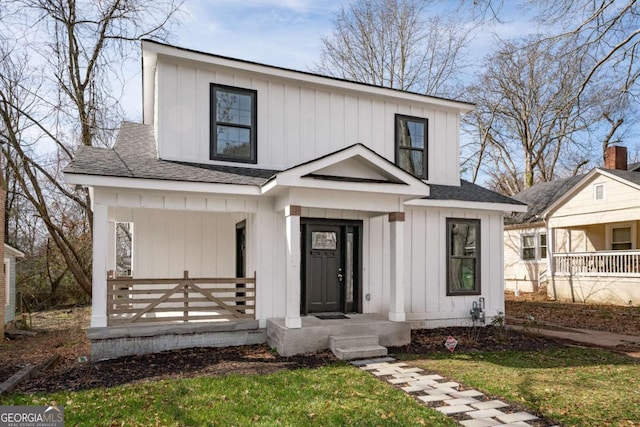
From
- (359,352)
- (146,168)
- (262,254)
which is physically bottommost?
(359,352)

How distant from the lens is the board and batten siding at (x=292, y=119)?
8.60m

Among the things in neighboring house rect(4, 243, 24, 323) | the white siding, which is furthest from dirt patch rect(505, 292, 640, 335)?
neighboring house rect(4, 243, 24, 323)

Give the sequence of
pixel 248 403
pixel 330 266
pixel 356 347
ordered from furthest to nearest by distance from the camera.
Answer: pixel 330 266 < pixel 356 347 < pixel 248 403

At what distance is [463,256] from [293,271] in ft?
15.0

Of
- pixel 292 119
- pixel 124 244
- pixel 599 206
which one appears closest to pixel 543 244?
pixel 599 206

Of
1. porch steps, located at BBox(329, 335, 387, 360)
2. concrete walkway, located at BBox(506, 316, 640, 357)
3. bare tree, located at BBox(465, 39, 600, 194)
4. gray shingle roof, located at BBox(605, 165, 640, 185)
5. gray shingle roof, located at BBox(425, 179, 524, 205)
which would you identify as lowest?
concrete walkway, located at BBox(506, 316, 640, 357)

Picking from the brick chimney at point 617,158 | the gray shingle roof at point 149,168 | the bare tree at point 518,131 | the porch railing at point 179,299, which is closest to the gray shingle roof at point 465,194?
the gray shingle roof at point 149,168

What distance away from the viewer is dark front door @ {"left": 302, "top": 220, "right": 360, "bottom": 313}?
9008mm

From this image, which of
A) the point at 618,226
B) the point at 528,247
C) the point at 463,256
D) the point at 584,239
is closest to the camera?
the point at 463,256

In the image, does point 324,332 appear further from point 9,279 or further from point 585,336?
point 9,279

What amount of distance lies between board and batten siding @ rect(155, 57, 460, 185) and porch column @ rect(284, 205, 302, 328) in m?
2.00

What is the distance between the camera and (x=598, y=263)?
16469 mm

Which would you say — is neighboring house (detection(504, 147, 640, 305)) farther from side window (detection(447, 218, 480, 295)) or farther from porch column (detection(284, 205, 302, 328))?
porch column (detection(284, 205, 302, 328))

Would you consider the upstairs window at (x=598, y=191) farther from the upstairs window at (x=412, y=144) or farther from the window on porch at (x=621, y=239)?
the upstairs window at (x=412, y=144)
